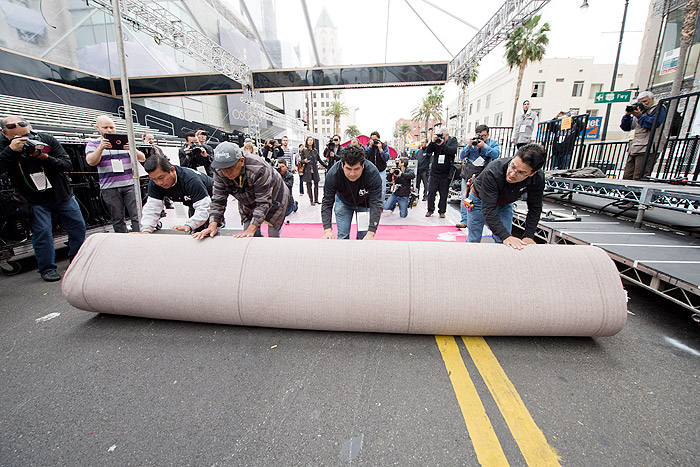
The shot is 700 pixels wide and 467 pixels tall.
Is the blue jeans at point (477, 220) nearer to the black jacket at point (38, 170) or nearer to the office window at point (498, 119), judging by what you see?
the black jacket at point (38, 170)

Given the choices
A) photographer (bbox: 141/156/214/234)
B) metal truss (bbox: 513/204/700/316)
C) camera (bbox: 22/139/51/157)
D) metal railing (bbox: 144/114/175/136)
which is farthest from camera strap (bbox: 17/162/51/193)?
metal railing (bbox: 144/114/175/136)

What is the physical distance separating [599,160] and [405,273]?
401 inches

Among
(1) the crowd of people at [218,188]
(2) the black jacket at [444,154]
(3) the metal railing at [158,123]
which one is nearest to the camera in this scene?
(1) the crowd of people at [218,188]

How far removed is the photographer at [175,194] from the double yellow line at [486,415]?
286 centimetres

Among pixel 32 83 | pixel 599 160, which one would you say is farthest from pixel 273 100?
pixel 599 160

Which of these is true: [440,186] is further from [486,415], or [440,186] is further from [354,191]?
[486,415]

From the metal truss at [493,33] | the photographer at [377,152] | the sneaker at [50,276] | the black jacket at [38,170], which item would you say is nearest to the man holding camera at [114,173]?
the black jacket at [38,170]

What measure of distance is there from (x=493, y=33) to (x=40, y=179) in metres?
14.4

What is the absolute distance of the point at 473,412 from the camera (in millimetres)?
1695

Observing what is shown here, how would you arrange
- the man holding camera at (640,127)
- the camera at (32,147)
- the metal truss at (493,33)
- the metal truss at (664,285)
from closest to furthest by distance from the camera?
the metal truss at (664,285)
the camera at (32,147)
the man holding camera at (640,127)
the metal truss at (493,33)

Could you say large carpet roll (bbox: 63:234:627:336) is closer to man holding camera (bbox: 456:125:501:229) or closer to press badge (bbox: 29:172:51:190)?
press badge (bbox: 29:172:51:190)

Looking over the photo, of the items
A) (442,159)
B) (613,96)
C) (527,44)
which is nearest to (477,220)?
(442,159)

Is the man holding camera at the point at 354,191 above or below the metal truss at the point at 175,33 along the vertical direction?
below

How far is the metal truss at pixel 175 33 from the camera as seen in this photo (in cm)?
1001
